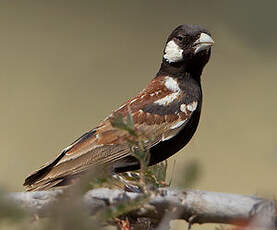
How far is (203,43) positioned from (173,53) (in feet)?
0.58

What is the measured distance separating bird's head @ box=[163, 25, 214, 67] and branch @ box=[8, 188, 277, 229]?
1.66 m

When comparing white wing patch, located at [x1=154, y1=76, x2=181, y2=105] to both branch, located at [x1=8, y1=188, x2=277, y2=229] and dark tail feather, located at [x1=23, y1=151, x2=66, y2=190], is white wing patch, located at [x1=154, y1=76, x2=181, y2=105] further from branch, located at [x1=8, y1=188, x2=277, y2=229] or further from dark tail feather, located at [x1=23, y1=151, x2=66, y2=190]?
branch, located at [x1=8, y1=188, x2=277, y2=229]

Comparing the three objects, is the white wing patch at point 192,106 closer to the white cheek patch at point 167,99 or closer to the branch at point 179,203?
the white cheek patch at point 167,99

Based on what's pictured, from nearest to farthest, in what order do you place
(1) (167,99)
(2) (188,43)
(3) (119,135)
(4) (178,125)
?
1. (3) (119,135)
2. (4) (178,125)
3. (1) (167,99)
4. (2) (188,43)

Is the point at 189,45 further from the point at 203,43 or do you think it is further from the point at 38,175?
the point at 38,175

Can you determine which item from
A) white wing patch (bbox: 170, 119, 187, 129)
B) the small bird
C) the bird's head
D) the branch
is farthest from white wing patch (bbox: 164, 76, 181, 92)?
the branch

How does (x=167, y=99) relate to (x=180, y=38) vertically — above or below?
below

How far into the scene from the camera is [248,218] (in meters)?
0.55

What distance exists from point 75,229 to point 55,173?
1.49 m

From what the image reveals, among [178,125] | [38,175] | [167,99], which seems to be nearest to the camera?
[38,175]

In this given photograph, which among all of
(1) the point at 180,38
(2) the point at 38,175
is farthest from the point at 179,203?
(1) the point at 180,38

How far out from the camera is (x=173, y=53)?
2375 millimetres

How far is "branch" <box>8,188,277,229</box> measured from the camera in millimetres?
585

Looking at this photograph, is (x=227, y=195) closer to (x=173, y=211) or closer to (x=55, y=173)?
(x=173, y=211)
